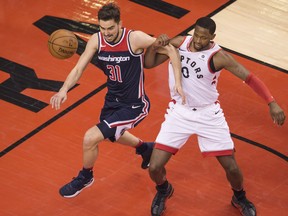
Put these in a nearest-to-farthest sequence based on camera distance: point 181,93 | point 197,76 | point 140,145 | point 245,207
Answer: point 181,93 → point 197,76 → point 245,207 → point 140,145

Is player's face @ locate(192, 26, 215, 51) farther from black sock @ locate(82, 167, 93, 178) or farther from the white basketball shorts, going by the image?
black sock @ locate(82, 167, 93, 178)

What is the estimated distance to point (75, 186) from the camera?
10148mm

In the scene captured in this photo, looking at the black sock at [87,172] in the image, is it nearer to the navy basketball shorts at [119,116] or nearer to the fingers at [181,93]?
the navy basketball shorts at [119,116]

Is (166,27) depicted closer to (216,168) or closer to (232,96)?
(232,96)

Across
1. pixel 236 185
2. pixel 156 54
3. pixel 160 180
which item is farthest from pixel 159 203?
pixel 156 54

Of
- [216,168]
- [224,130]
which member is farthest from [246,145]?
[224,130]

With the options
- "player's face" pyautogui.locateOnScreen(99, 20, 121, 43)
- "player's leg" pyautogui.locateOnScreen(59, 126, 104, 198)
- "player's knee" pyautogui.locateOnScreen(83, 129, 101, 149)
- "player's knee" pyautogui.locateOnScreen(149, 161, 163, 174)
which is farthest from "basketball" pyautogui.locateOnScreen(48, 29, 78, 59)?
"player's knee" pyautogui.locateOnScreen(149, 161, 163, 174)

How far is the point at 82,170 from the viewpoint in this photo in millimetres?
10086

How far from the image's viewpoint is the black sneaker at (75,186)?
399 inches

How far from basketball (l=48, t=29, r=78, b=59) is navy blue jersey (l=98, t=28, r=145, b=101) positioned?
97cm

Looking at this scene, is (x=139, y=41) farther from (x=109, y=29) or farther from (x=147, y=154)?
(x=147, y=154)

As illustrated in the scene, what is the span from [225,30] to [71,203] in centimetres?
469

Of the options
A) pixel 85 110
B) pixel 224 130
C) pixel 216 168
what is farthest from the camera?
pixel 85 110

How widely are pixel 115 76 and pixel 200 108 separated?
1018mm
